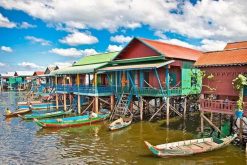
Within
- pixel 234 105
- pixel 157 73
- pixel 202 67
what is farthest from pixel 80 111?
pixel 234 105

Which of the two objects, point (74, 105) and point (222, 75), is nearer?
point (222, 75)

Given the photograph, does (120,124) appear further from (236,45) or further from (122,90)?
(236,45)

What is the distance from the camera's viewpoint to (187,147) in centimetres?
1658

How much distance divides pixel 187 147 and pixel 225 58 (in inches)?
306

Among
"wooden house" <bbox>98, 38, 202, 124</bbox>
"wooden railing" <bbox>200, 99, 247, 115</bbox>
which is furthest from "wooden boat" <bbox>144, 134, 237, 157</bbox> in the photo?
"wooden house" <bbox>98, 38, 202, 124</bbox>

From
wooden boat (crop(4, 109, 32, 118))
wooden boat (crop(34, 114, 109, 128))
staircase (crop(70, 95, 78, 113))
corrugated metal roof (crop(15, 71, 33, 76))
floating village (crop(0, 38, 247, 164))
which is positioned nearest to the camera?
floating village (crop(0, 38, 247, 164))

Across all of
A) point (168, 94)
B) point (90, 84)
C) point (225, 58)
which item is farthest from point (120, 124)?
point (90, 84)

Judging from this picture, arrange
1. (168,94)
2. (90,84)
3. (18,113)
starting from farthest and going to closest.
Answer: (90,84) < (18,113) < (168,94)

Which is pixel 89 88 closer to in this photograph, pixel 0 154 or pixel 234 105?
pixel 0 154

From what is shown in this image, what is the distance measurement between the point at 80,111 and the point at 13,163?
684 inches

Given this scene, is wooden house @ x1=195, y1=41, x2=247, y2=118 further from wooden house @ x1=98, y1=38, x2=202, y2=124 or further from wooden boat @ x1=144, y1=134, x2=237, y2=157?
wooden house @ x1=98, y1=38, x2=202, y2=124

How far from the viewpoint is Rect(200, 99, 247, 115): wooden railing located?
17577 mm

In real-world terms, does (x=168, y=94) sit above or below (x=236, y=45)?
below

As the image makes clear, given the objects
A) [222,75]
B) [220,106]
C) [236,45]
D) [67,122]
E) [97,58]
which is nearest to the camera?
[220,106]
